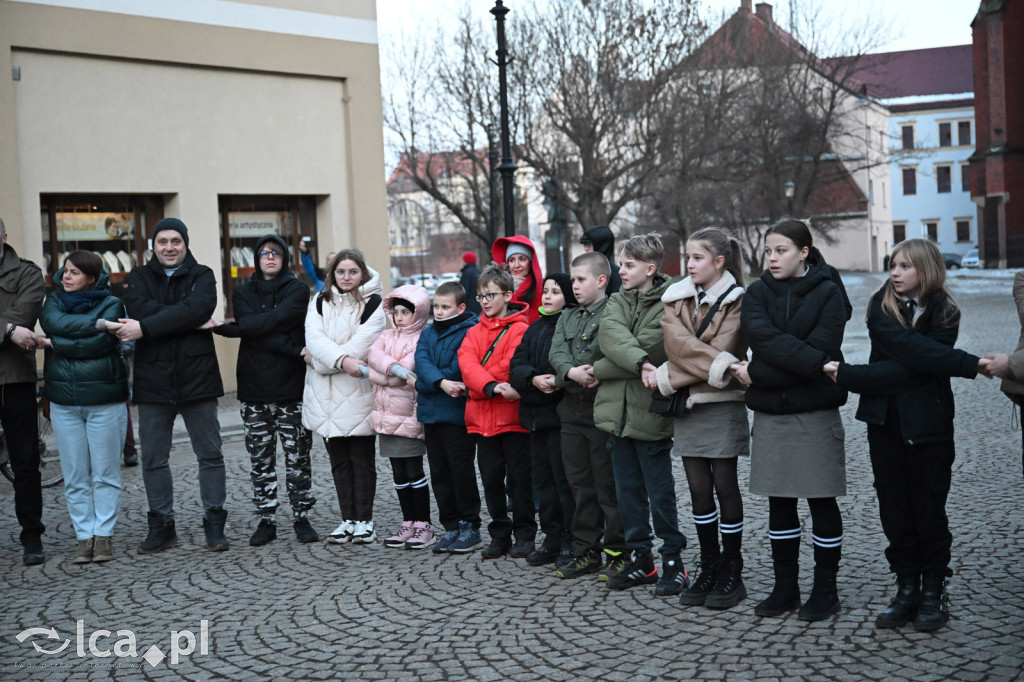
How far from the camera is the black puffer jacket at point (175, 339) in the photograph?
7.11 meters

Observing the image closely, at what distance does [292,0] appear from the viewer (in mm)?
16797

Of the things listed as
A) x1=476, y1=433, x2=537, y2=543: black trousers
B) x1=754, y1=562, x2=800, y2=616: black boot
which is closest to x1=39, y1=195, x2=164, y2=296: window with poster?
x1=476, y1=433, x2=537, y2=543: black trousers

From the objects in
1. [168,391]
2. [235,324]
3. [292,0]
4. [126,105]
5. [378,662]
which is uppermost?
[292,0]

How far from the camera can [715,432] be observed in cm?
542

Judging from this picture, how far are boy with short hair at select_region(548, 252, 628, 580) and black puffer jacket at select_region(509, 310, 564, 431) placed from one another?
0.31 feet

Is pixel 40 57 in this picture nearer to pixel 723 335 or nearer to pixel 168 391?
pixel 168 391

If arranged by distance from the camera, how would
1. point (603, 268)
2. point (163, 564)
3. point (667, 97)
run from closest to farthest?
point (603, 268)
point (163, 564)
point (667, 97)

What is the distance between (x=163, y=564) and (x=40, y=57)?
10.2 m

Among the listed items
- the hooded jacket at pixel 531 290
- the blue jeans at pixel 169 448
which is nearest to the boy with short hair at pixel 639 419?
the hooded jacket at pixel 531 290

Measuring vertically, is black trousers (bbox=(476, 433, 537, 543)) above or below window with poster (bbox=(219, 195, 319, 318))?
below

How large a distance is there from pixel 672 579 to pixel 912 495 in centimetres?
137

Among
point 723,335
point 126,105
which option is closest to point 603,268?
point 723,335

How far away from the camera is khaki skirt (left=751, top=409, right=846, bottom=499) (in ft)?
16.6

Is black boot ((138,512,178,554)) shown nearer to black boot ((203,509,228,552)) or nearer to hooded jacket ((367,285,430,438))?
black boot ((203,509,228,552))
